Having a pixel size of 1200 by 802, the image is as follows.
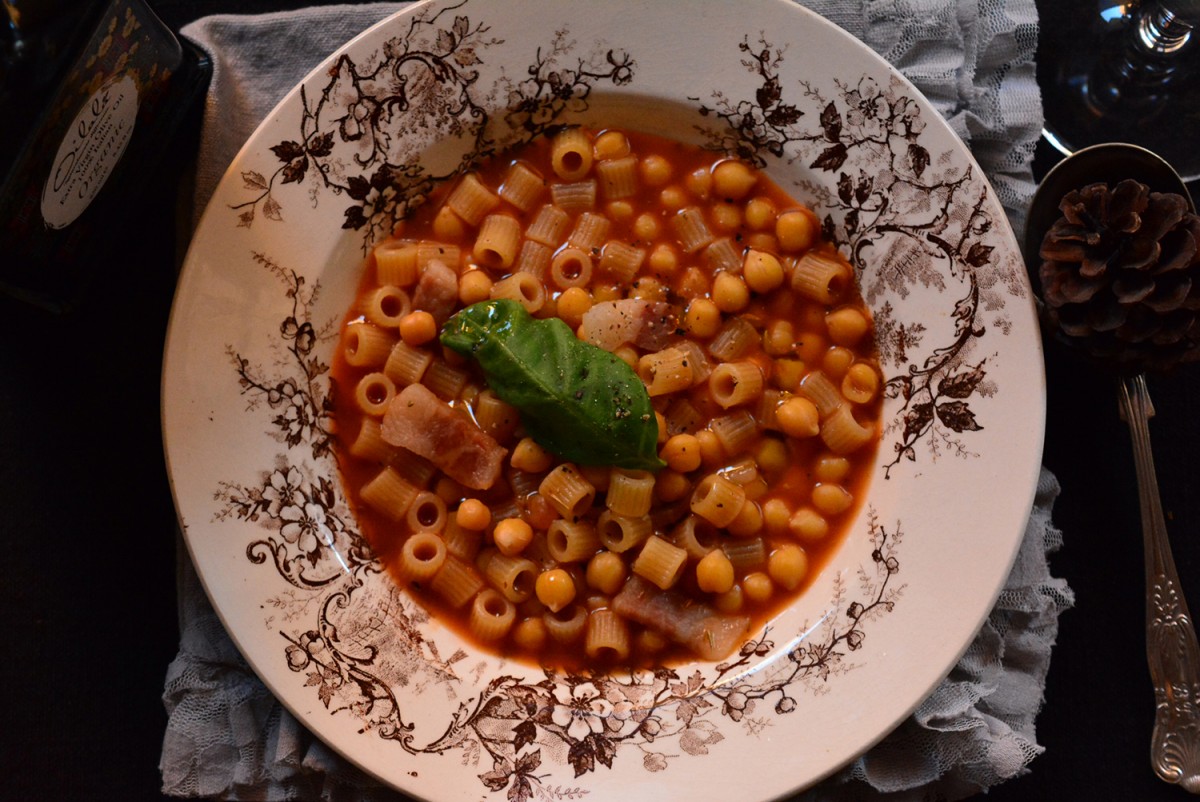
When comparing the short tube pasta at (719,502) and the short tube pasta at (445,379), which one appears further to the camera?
the short tube pasta at (445,379)

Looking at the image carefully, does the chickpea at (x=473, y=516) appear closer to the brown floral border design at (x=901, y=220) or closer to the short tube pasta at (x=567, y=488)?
the short tube pasta at (x=567, y=488)

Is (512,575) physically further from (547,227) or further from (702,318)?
(547,227)

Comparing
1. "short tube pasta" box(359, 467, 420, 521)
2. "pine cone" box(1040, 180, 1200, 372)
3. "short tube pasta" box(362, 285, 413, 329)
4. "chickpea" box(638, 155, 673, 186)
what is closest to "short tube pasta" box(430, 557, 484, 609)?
"short tube pasta" box(359, 467, 420, 521)

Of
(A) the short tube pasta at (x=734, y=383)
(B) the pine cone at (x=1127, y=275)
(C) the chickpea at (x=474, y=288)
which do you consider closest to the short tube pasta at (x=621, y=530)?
(A) the short tube pasta at (x=734, y=383)

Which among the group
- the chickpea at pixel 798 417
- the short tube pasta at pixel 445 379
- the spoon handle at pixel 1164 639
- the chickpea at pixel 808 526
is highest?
the short tube pasta at pixel 445 379

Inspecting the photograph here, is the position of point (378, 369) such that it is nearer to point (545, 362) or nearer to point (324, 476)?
point (324, 476)

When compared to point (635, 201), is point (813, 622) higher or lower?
lower

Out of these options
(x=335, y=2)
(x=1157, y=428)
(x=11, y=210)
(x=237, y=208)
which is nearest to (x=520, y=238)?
(x=237, y=208)

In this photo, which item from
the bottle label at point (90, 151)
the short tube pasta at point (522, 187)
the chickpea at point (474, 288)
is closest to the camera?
the bottle label at point (90, 151)
